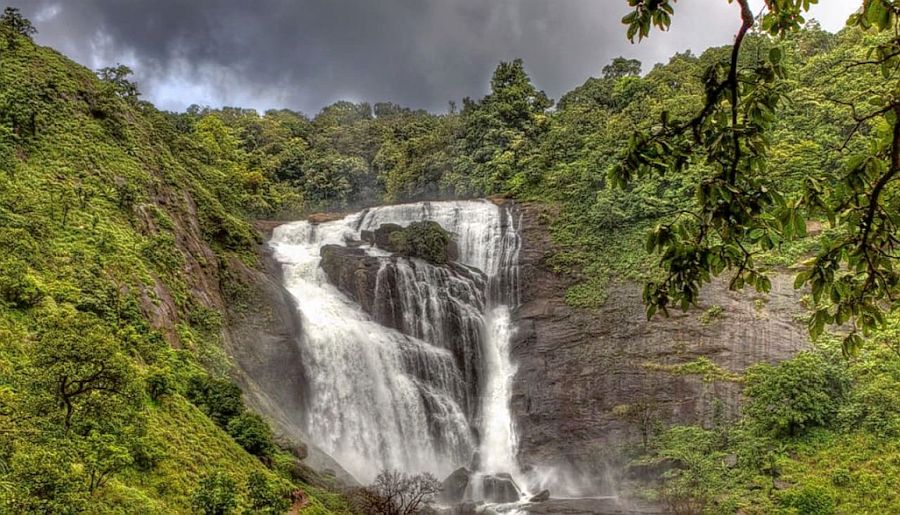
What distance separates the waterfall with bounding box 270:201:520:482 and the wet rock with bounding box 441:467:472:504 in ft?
6.48

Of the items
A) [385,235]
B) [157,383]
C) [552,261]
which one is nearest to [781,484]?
[552,261]

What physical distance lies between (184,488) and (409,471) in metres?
13.0

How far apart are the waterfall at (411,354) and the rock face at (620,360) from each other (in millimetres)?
1232

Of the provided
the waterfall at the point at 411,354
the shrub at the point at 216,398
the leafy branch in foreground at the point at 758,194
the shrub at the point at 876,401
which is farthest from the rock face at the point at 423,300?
the leafy branch in foreground at the point at 758,194

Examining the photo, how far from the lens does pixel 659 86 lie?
128 ft

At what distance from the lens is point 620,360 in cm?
2500

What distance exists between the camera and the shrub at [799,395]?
18.0 meters

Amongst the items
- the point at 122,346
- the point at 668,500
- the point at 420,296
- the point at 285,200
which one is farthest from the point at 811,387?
the point at 285,200

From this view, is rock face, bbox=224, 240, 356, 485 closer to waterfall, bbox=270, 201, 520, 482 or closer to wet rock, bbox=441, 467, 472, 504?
waterfall, bbox=270, 201, 520, 482

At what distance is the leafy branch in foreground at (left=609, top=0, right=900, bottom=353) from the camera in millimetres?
3090

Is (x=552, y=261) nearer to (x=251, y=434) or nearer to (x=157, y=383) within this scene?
(x=251, y=434)

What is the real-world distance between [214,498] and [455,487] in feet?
41.1

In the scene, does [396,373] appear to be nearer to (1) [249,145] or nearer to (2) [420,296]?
(2) [420,296]

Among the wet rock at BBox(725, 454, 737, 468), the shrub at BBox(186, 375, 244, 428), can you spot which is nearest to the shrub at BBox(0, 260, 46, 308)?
the shrub at BBox(186, 375, 244, 428)
